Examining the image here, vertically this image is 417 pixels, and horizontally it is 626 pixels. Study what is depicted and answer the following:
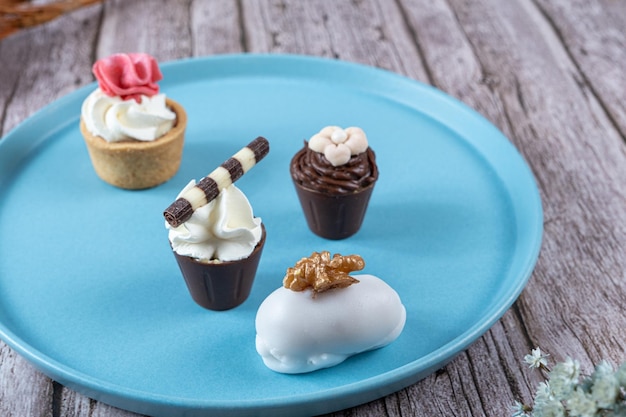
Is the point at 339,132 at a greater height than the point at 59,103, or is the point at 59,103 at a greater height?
the point at 339,132

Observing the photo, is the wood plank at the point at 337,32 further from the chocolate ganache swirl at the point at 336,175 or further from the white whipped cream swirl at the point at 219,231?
the white whipped cream swirl at the point at 219,231

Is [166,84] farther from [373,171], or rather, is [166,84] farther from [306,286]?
[306,286]

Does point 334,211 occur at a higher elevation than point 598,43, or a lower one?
higher

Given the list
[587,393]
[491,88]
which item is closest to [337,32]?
[491,88]

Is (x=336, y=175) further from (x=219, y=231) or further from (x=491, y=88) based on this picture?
(x=491, y=88)

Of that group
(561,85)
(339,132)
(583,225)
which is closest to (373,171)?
(339,132)

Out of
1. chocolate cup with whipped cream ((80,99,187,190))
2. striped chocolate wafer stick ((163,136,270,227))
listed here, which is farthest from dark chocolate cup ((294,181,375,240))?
chocolate cup with whipped cream ((80,99,187,190))
